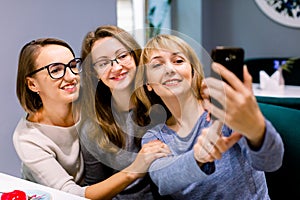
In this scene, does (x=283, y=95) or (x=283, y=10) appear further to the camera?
(x=283, y=10)

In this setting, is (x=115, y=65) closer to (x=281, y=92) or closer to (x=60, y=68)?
(x=60, y=68)

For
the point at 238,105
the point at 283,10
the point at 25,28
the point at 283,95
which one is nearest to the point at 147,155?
the point at 238,105

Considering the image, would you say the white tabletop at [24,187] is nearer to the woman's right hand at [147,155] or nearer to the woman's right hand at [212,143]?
the woman's right hand at [147,155]

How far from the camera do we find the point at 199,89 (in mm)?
528

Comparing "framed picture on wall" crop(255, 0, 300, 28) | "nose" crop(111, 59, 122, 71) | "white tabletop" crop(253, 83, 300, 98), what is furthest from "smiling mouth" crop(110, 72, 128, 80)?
"framed picture on wall" crop(255, 0, 300, 28)

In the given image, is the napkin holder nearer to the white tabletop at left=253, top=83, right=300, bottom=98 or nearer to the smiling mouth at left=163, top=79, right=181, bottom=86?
the white tabletop at left=253, top=83, right=300, bottom=98

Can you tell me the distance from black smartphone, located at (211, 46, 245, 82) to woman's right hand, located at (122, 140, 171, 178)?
0.17 m

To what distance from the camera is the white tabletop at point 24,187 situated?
0.69 m

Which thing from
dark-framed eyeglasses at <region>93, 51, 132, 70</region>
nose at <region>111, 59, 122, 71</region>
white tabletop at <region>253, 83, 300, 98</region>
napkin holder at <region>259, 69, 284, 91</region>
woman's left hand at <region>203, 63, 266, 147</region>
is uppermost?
dark-framed eyeglasses at <region>93, 51, 132, 70</region>

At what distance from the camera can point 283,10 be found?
2.47 metres

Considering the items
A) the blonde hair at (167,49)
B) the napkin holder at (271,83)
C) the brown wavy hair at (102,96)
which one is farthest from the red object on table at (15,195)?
the napkin holder at (271,83)

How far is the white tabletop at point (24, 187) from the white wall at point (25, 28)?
8 cm

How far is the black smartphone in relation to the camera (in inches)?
18.1

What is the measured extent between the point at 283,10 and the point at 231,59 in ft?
7.12
